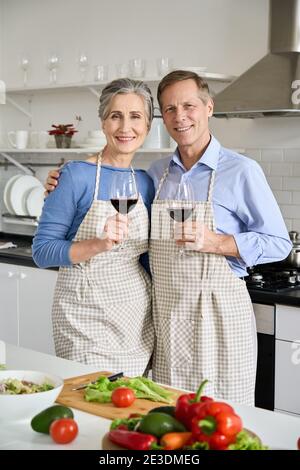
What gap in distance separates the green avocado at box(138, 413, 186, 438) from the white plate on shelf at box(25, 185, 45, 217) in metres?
4.15

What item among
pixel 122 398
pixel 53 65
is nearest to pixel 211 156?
pixel 122 398

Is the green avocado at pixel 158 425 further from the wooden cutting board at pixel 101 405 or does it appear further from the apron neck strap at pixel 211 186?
the apron neck strap at pixel 211 186

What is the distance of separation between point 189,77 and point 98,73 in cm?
239

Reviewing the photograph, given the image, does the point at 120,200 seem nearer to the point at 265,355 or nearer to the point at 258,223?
the point at 258,223

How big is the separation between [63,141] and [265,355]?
2383 mm

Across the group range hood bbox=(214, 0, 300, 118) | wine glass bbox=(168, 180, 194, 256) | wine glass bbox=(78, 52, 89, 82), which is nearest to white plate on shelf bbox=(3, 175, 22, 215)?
wine glass bbox=(78, 52, 89, 82)

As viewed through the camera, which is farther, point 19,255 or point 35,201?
point 35,201

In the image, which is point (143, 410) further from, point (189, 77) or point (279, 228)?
point (189, 77)

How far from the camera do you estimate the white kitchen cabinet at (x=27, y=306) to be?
475cm

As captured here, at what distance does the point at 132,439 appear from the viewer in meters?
1.53

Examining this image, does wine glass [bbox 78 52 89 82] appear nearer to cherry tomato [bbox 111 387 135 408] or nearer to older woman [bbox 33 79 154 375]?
older woman [bbox 33 79 154 375]

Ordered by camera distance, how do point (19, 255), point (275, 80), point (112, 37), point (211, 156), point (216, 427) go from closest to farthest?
point (216, 427), point (211, 156), point (275, 80), point (19, 255), point (112, 37)

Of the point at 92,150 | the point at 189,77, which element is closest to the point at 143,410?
the point at 189,77

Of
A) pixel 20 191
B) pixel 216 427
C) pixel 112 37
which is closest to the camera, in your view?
pixel 216 427
